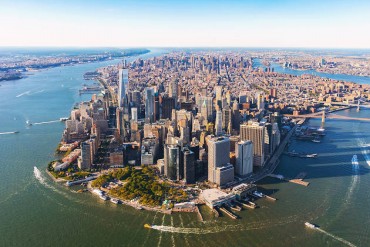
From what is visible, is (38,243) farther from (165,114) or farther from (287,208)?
(165,114)

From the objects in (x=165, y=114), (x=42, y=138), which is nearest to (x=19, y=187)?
(x=42, y=138)

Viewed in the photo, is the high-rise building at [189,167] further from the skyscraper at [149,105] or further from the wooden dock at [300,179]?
the skyscraper at [149,105]

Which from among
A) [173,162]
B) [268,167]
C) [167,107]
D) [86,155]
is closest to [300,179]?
[268,167]

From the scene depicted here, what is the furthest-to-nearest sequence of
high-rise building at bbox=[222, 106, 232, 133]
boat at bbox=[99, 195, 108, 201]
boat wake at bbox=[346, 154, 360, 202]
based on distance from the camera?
1. high-rise building at bbox=[222, 106, 232, 133]
2. boat wake at bbox=[346, 154, 360, 202]
3. boat at bbox=[99, 195, 108, 201]

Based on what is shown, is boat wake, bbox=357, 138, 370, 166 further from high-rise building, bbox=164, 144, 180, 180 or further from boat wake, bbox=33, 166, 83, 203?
boat wake, bbox=33, 166, 83, 203

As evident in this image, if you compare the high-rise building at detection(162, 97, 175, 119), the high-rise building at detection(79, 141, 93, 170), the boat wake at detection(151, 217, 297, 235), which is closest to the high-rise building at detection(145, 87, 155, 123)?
the high-rise building at detection(162, 97, 175, 119)

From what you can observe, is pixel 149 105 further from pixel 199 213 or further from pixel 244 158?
pixel 199 213

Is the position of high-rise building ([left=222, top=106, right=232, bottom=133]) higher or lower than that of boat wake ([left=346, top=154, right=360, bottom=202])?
higher
